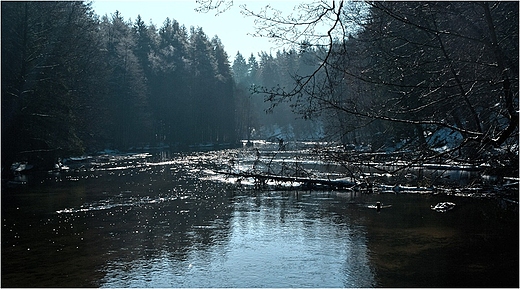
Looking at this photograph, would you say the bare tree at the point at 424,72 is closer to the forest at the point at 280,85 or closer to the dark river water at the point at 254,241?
the forest at the point at 280,85

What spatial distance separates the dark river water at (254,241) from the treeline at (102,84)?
8329mm

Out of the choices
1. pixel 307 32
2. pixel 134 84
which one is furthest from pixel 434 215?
pixel 134 84

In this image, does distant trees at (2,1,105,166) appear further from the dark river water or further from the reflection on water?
the reflection on water

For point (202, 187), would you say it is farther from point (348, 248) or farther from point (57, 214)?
point (348, 248)

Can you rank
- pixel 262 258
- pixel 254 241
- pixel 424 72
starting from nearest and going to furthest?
pixel 424 72 < pixel 262 258 < pixel 254 241

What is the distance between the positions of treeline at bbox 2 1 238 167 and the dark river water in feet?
27.3

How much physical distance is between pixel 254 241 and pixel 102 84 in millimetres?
40185

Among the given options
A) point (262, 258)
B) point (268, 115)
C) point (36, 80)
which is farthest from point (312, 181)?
point (268, 115)

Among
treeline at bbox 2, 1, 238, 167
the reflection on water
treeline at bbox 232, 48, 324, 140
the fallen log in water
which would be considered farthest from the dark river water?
treeline at bbox 232, 48, 324, 140

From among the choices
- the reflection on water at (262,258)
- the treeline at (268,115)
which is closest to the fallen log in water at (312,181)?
the reflection on water at (262,258)

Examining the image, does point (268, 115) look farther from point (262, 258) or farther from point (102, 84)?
point (262, 258)

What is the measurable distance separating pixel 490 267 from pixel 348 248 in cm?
314

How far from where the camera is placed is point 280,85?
1534 centimetres

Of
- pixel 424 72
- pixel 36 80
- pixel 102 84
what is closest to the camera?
pixel 424 72
